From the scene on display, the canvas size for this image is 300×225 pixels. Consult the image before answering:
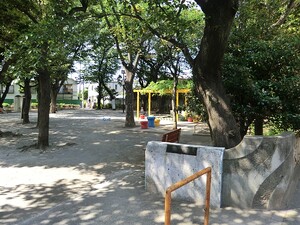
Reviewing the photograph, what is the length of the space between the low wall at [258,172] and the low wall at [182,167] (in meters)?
0.18

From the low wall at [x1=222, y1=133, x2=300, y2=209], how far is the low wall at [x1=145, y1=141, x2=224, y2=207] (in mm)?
176

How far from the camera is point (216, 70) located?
5742 millimetres

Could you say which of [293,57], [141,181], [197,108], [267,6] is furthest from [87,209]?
[267,6]

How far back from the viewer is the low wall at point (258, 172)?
4395 millimetres

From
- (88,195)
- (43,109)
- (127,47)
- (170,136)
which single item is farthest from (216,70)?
(127,47)

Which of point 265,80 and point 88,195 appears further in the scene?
point 265,80

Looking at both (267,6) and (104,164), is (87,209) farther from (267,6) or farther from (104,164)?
(267,6)

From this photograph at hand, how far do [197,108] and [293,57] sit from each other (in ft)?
8.34

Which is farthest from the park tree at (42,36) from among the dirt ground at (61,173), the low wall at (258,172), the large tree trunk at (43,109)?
the low wall at (258,172)

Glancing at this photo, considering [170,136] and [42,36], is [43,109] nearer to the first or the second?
[42,36]

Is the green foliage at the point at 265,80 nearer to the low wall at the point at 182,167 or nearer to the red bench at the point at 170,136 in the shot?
the red bench at the point at 170,136

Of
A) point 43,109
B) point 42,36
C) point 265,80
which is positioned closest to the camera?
point 42,36

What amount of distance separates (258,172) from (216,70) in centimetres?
217

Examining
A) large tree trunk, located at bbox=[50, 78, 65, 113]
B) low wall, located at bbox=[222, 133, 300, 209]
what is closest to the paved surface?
low wall, located at bbox=[222, 133, 300, 209]
